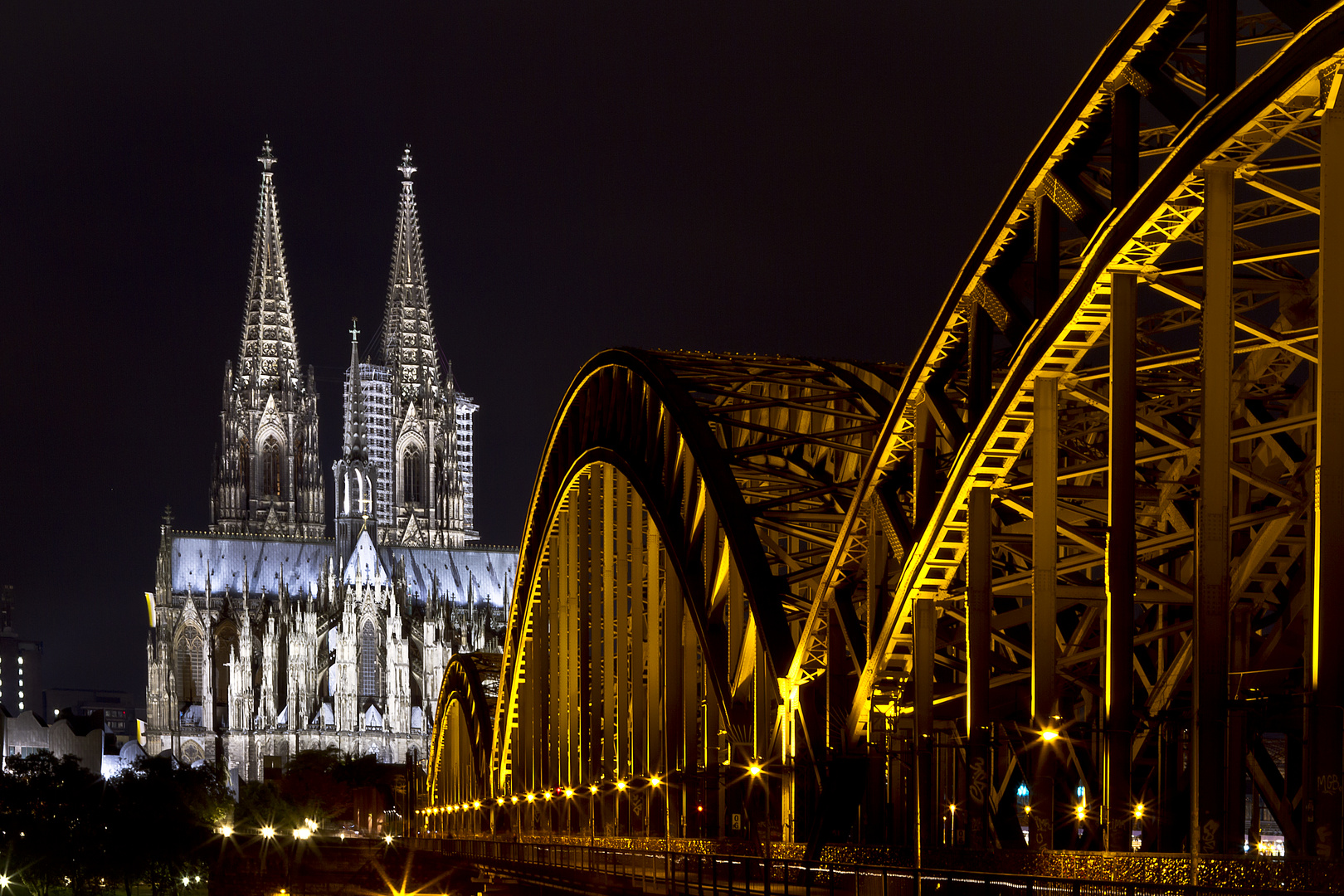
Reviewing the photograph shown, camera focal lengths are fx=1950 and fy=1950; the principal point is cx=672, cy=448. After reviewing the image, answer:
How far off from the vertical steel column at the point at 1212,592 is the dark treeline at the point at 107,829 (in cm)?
8108

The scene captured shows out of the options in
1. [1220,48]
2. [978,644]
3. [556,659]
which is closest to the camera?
[1220,48]

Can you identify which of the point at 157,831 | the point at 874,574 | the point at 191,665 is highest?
the point at 191,665

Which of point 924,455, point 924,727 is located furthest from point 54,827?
point 924,727

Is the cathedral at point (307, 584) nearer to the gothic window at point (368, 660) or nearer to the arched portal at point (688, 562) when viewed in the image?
the gothic window at point (368, 660)

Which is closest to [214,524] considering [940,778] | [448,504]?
[448,504]

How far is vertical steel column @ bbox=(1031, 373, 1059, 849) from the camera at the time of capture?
19.8 m

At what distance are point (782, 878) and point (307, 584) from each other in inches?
6263

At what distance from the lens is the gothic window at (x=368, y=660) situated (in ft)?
551

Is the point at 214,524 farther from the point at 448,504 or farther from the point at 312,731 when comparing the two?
the point at 312,731

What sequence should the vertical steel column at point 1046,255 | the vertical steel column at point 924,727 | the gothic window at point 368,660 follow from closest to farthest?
the vertical steel column at point 1046,255, the vertical steel column at point 924,727, the gothic window at point 368,660

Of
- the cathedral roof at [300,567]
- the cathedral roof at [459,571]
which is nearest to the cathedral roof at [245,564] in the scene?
the cathedral roof at [300,567]

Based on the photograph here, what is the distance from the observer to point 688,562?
38.1m

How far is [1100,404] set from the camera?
835 inches

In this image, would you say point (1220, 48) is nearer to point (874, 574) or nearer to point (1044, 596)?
point (1044, 596)
